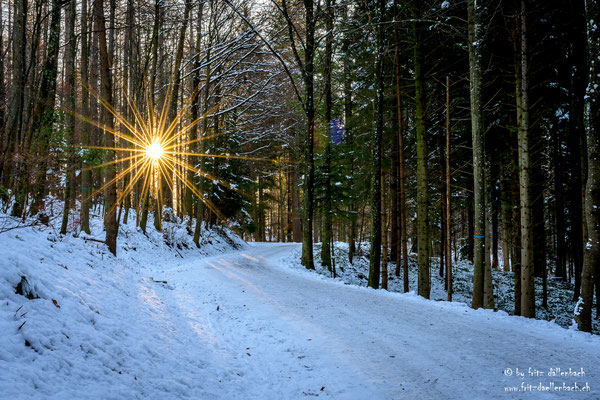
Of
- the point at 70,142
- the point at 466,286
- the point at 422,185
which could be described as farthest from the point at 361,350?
the point at 466,286

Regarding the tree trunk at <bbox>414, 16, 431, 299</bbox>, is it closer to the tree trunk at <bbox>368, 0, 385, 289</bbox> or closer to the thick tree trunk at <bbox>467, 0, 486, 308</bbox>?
the tree trunk at <bbox>368, 0, 385, 289</bbox>

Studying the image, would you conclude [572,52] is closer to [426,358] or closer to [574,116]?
Result: [574,116]

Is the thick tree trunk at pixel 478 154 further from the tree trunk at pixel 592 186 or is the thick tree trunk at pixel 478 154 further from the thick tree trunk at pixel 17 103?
the thick tree trunk at pixel 17 103

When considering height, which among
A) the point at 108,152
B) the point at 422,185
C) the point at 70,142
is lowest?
the point at 422,185

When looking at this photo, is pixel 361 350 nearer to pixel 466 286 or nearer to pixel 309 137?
pixel 309 137

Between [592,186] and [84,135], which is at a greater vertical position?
[84,135]

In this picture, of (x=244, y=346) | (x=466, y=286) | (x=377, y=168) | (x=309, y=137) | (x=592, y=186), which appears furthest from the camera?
(x=466, y=286)

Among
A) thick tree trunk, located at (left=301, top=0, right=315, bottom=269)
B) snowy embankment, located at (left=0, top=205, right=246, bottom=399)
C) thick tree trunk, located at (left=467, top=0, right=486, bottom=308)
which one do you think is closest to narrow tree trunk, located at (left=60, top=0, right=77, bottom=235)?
snowy embankment, located at (left=0, top=205, right=246, bottom=399)

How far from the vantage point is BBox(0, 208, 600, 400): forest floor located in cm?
275

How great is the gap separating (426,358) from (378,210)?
24.8ft

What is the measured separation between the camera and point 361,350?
419 cm

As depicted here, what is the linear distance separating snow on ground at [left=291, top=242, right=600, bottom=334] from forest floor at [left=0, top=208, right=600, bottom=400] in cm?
787

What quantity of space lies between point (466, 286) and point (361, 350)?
15.1 meters

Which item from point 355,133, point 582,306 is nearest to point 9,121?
point 582,306
